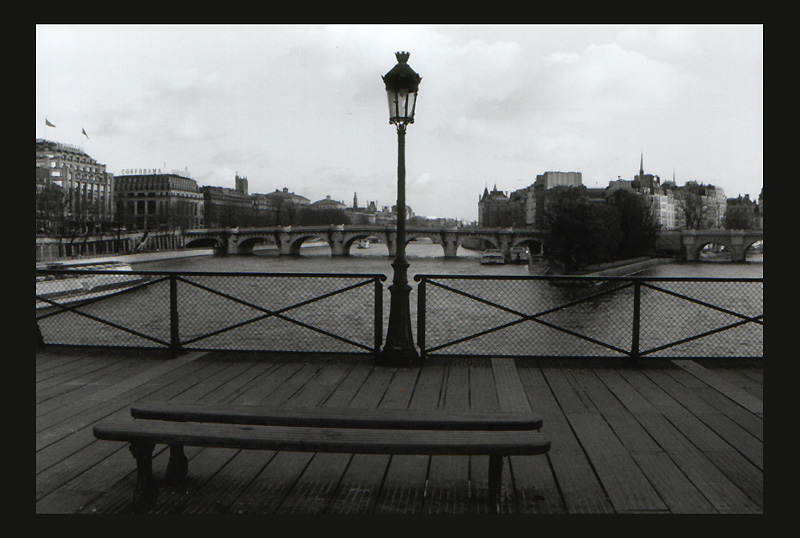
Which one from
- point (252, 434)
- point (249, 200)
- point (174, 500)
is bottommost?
point (174, 500)

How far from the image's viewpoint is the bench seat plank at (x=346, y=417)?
3.08m

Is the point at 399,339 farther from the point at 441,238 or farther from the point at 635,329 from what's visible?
the point at 441,238

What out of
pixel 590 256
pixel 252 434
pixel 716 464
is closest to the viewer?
pixel 252 434

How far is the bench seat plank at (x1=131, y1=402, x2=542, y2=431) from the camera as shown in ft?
10.1

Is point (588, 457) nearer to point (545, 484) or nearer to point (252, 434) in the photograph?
point (545, 484)

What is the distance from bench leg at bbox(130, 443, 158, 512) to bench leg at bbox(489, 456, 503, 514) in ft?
5.17

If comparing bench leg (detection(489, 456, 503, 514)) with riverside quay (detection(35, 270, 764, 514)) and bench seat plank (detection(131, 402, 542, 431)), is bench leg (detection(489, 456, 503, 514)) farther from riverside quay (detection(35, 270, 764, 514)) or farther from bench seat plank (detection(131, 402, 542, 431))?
bench seat plank (detection(131, 402, 542, 431))

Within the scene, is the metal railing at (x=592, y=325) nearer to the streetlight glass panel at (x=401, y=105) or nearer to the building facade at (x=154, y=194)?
the streetlight glass panel at (x=401, y=105)

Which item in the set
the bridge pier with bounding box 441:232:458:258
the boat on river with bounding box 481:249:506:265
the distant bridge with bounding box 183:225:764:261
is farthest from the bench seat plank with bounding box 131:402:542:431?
the bridge pier with bounding box 441:232:458:258

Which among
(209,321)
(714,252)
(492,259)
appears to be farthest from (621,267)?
(714,252)

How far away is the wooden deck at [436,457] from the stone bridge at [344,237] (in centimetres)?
6024

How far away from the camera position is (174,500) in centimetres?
306

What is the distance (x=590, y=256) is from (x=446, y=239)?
24.8 metres

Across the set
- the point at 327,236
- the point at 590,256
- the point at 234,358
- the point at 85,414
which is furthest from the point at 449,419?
the point at 327,236
